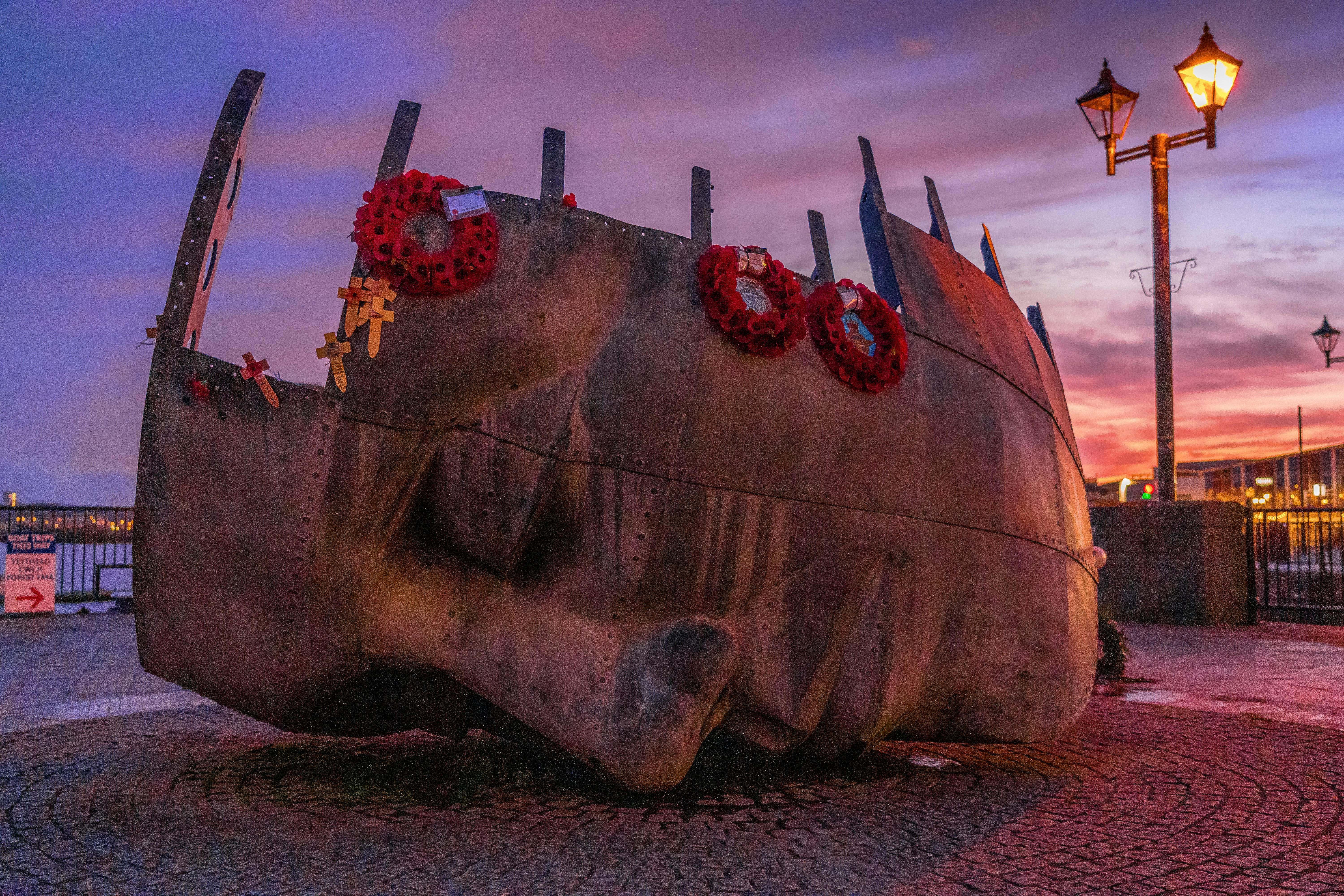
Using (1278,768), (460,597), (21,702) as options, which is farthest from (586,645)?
(21,702)

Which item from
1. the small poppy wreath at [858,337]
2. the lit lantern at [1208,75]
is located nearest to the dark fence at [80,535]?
the small poppy wreath at [858,337]

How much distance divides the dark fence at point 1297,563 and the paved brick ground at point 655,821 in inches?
451

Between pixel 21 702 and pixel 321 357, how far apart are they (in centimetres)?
597

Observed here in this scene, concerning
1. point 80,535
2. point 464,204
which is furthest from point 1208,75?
point 80,535

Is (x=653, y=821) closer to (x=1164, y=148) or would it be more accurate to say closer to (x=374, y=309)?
(x=374, y=309)

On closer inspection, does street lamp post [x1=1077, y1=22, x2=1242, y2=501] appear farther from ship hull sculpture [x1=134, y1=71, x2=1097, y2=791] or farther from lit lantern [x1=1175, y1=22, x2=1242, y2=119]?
ship hull sculpture [x1=134, y1=71, x2=1097, y2=791]

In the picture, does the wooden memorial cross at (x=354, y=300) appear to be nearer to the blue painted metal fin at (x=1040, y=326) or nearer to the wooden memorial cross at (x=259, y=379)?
the wooden memorial cross at (x=259, y=379)

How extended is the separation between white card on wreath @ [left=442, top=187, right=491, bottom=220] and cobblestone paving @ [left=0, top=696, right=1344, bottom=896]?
2992 mm

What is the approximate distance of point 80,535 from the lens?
21.5 m

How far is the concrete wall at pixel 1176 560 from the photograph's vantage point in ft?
55.8

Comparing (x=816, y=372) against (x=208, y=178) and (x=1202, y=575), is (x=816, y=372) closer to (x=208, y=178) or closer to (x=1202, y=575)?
(x=208, y=178)

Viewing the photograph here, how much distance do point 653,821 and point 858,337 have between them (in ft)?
9.23

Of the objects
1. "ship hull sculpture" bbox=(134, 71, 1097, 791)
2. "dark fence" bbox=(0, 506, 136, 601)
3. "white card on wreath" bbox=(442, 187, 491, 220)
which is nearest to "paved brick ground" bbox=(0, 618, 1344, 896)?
"ship hull sculpture" bbox=(134, 71, 1097, 791)

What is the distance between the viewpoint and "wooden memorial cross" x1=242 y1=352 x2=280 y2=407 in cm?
514
